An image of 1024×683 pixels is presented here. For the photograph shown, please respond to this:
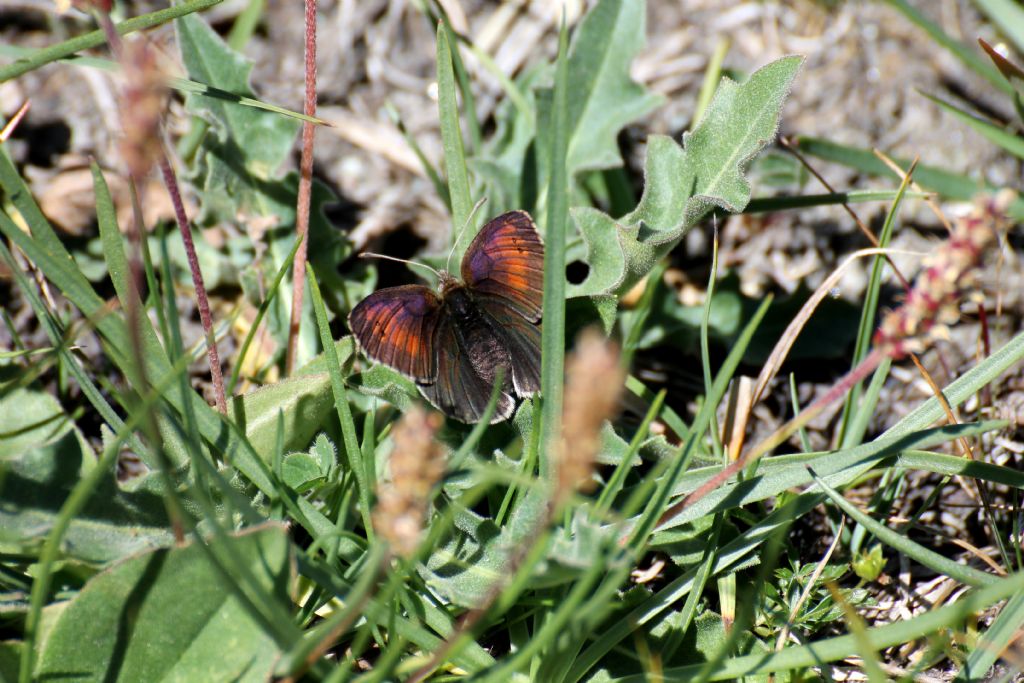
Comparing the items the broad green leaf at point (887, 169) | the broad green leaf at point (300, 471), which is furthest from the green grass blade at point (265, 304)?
the broad green leaf at point (887, 169)

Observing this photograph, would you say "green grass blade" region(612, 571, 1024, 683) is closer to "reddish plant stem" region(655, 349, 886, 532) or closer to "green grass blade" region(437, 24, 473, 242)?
"reddish plant stem" region(655, 349, 886, 532)

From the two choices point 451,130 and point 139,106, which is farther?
point 451,130

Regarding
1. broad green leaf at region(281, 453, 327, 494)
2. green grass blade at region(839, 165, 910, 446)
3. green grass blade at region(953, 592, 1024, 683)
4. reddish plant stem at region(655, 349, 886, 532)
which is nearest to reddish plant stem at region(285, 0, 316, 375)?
broad green leaf at region(281, 453, 327, 494)

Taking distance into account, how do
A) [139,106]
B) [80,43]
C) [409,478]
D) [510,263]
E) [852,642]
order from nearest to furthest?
1. [139,106]
2. [409,478]
3. [852,642]
4. [80,43]
5. [510,263]

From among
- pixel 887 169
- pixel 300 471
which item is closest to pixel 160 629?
pixel 300 471

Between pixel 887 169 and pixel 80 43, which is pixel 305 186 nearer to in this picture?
pixel 80 43

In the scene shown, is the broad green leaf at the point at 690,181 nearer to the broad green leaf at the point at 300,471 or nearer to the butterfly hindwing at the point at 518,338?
the butterfly hindwing at the point at 518,338
